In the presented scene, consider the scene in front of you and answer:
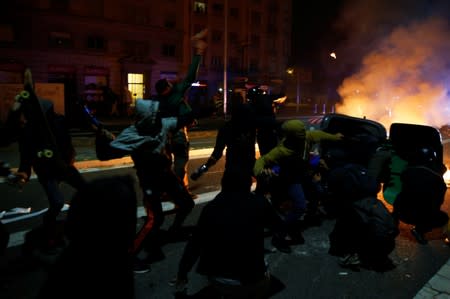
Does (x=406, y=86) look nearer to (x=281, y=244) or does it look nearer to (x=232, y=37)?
(x=281, y=244)

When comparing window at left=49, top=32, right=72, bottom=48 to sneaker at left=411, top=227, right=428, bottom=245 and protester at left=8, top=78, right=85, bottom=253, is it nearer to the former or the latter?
protester at left=8, top=78, right=85, bottom=253

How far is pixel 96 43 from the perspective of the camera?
33281 millimetres

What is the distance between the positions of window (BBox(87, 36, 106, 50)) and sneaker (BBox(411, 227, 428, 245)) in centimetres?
3144

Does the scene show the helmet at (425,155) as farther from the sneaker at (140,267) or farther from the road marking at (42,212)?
the sneaker at (140,267)

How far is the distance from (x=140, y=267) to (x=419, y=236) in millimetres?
3484

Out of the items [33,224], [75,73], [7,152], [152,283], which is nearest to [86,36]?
[75,73]

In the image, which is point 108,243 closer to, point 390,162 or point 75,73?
point 390,162

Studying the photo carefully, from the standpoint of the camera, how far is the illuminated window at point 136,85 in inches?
1388

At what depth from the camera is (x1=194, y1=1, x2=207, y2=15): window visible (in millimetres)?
46250

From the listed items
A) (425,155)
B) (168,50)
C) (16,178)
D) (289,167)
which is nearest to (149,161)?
(16,178)

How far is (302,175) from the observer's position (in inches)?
199

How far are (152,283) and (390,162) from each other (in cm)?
367

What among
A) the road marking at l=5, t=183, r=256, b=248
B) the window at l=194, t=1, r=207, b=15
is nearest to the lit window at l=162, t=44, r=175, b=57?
the window at l=194, t=1, r=207, b=15

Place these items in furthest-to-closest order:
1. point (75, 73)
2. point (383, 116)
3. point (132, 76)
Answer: point (132, 76) → point (75, 73) → point (383, 116)
